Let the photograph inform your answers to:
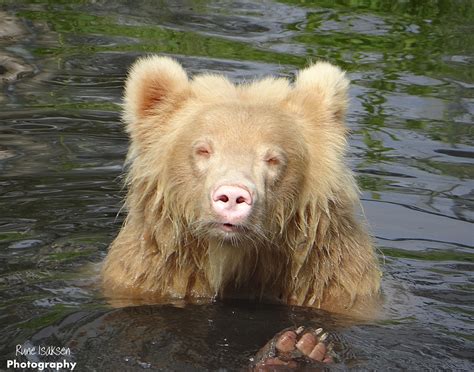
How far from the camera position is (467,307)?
27.1 feet

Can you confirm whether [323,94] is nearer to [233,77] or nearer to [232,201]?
[232,201]

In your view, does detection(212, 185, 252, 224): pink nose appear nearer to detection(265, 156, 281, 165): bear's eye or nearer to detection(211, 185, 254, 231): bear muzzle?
detection(211, 185, 254, 231): bear muzzle

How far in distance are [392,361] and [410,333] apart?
24.2 inches

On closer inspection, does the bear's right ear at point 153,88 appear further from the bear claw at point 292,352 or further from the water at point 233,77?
the bear claw at point 292,352

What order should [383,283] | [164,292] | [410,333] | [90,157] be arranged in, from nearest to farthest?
[410,333], [164,292], [383,283], [90,157]

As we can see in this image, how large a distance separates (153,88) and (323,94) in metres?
1.15

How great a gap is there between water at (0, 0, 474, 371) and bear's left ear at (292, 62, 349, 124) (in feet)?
4.41

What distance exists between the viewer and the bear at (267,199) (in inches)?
300

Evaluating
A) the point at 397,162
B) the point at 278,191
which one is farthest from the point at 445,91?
the point at 278,191

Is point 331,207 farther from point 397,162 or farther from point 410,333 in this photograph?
point 397,162

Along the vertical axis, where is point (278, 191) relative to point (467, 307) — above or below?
above

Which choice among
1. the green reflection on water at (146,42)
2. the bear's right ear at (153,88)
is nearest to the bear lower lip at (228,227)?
the bear's right ear at (153,88)

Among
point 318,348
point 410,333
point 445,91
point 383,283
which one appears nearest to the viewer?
point 318,348

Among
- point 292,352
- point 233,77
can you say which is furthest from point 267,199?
point 233,77
